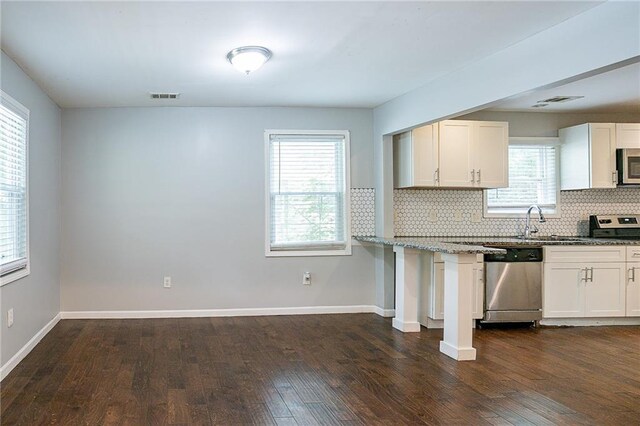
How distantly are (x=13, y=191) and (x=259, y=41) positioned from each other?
2.24 m

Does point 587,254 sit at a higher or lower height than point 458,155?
lower

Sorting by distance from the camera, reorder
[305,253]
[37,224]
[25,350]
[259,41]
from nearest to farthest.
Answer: [259,41], [25,350], [37,224], [305,253]

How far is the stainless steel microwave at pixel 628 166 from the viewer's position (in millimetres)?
5996

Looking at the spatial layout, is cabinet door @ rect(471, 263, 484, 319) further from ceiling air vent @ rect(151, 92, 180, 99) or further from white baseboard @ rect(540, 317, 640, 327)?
ceiling air vent @ rect(151, 92, 180, 99)

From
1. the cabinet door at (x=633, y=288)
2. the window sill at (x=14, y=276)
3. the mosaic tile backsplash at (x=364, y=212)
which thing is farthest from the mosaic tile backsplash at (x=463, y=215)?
the window sill at (x=14, y=276)

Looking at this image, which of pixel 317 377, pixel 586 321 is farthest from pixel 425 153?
pixel 317 377

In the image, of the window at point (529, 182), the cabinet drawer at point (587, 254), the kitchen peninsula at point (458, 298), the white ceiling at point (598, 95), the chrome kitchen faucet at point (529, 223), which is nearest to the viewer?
the kitchen peninsula at point (458, 298)

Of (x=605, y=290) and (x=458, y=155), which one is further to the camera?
(x=458, y=155)

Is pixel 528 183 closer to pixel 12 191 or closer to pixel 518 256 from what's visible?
pixel 518 256

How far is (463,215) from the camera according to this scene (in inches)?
250

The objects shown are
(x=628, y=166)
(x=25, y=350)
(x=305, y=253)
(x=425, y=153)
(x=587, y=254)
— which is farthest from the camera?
(x=305, y=253)

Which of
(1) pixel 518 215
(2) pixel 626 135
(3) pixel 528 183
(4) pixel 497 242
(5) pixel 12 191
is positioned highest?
(2) pixel 626 135

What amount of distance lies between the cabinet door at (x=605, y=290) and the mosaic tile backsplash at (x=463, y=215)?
2.86ft

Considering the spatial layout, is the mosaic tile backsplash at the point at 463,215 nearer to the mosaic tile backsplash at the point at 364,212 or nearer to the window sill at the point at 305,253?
the mosaic tile backsplash at the point at 364,212
